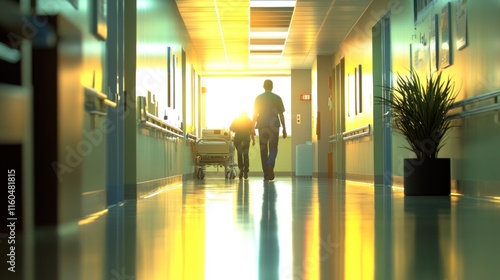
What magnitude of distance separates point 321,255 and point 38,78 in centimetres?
173

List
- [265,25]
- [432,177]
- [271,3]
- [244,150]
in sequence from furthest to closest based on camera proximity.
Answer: [244,150] → [265,25] → [271,3] → [432,177]

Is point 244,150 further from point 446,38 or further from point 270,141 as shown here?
point 446,38

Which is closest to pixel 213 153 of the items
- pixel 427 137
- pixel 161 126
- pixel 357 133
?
pixel 357 133

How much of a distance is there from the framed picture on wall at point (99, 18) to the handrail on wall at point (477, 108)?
3.07 m

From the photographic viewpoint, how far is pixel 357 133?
1254cm

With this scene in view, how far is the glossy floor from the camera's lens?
1777mm

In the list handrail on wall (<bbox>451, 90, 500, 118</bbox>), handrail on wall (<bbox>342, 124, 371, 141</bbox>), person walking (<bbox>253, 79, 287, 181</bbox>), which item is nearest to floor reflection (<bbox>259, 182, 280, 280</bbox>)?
handrail on wall (<bbox>451, 90, 500, 118</bbox>)

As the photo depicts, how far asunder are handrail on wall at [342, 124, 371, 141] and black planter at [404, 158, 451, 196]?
4632mm

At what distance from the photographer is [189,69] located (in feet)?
46.8

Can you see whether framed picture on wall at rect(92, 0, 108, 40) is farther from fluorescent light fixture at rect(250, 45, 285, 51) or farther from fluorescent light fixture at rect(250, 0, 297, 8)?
fluorescent light fixture at rect(250, 45, 285, 51)

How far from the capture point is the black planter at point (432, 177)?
655 cm

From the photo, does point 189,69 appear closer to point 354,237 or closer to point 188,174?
point 188,174

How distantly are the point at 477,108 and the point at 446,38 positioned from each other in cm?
134

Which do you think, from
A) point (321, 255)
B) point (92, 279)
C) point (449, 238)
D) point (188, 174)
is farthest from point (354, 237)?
point (188, 174)
